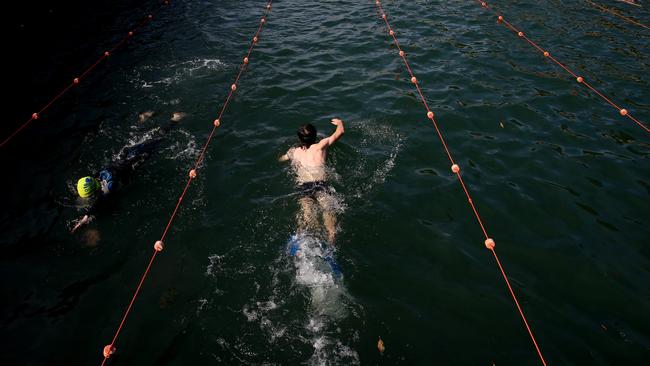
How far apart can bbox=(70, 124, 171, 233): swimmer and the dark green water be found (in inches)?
8.7

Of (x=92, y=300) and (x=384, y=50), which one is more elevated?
(x=384, y=50)

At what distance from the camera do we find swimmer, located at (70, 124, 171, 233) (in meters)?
6.27

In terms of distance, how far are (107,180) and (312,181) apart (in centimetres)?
396

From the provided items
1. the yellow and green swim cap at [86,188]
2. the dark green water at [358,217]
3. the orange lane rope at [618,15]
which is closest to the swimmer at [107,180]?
the yellow and green swim cap at [86,188]

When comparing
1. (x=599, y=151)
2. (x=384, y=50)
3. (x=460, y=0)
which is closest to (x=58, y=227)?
(x=384, y=50)

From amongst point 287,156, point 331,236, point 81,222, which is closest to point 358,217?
point 331,236

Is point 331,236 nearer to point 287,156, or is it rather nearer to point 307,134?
point 307,134

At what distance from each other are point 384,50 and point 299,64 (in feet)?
9.48

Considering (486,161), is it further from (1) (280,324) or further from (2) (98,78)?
(2) (98,78)

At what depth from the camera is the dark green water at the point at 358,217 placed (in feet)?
15.1

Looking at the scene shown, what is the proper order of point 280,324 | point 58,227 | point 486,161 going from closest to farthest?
1. point 280,324
2. point 58,227
3. point 486,161

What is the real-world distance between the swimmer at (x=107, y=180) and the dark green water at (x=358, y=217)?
221 mm

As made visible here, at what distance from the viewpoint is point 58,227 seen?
6191 millimetres

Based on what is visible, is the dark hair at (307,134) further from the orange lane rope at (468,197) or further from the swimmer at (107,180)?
the swimmer at (107,180)
